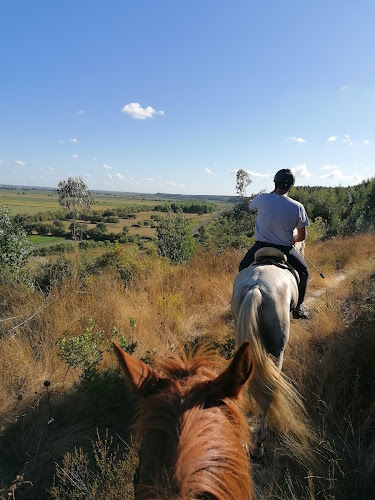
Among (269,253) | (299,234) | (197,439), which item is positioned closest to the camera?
(197,439)

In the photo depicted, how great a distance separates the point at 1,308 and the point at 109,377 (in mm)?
3091

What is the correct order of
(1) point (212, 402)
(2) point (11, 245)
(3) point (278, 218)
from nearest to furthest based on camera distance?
(1) point (212, 402), (3) point (278, 218), (2) point (11, 245)

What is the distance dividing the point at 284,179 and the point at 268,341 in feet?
6.95

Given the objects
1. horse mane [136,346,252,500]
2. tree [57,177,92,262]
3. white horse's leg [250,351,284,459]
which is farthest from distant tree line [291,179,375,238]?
horse mane [136,346,252,500]

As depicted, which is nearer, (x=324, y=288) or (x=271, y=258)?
(x=271, y=258)

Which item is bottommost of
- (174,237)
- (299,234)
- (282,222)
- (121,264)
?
(121,264)

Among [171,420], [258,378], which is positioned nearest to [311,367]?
[258,378]

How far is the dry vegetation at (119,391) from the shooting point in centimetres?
223

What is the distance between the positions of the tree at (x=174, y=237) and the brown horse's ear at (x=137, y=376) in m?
9.49

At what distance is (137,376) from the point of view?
1.29 metres

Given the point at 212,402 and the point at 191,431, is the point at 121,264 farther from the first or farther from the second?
the point at 191,431

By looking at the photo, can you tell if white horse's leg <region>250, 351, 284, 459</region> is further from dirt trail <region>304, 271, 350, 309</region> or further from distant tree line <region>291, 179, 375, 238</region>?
distant tree line <region>291, 179, 375, 238</region>

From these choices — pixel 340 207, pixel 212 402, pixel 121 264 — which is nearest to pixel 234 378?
pixel 212 402

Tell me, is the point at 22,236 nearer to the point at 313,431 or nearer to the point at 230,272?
the point at 230,272
